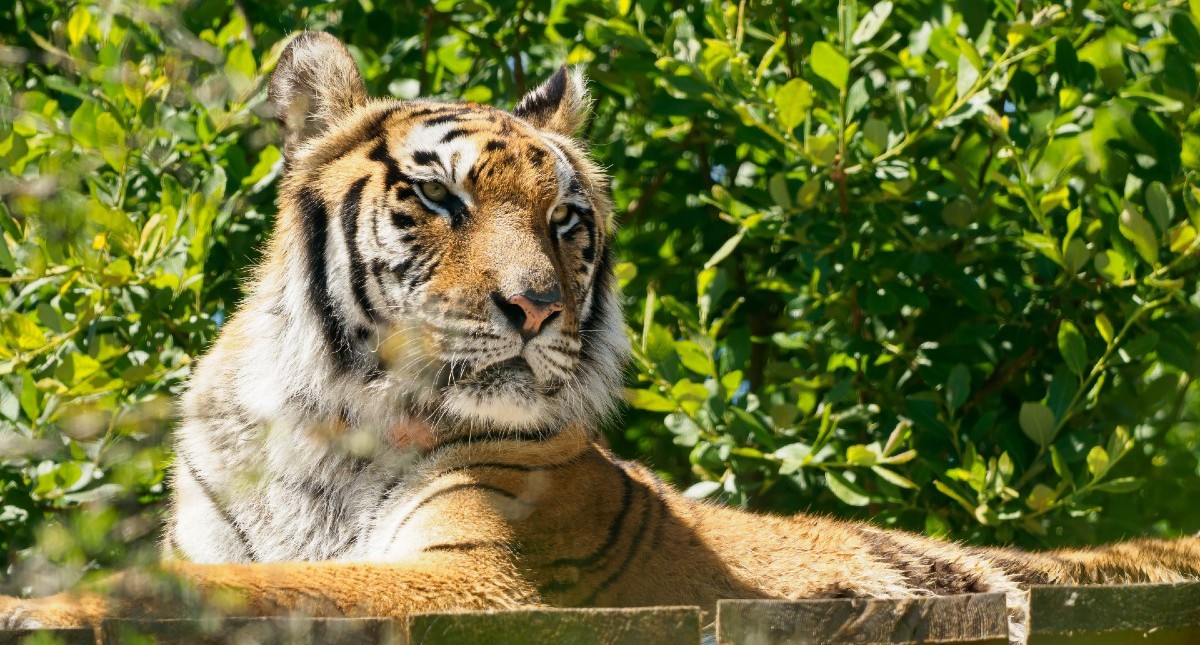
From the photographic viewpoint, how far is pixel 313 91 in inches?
133

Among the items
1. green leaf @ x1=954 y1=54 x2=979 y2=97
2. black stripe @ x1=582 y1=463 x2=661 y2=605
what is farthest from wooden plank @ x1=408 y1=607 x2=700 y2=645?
green leaf @ x1=954 y1=54 x2=979 y2=97

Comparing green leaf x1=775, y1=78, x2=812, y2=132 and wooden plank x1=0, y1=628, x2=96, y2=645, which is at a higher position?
green leaf x1=775, y1=78, x2=812, y2=132

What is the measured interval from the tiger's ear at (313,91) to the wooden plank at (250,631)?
2.03 meters

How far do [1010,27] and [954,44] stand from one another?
7.2 inches

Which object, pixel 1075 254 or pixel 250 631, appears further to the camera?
pixel 1075 254

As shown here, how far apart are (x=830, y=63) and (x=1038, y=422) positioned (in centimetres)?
129

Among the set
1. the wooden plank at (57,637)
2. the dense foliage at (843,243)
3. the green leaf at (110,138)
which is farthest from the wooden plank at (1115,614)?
the green leaf at (110,138)

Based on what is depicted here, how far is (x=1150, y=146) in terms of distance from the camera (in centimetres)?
392

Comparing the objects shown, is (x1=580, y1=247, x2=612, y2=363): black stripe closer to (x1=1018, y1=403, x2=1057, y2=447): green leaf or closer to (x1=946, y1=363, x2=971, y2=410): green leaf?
(x1=946, y1=363, x2=971, y2=410): green leaf

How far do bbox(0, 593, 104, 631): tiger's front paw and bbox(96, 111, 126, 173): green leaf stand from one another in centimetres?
165

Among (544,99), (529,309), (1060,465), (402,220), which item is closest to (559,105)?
(544,99)

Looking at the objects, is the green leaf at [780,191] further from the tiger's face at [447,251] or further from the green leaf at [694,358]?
the tiger's face at [447,251]

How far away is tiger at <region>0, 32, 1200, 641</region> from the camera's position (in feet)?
9.37

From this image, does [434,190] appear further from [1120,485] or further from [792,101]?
[1120,485]
